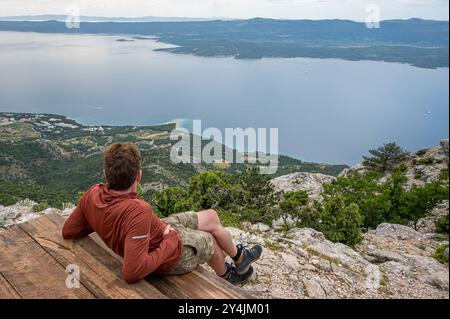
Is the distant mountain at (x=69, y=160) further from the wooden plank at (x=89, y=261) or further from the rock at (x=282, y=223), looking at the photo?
the wooden plank at (x=89, y=261)

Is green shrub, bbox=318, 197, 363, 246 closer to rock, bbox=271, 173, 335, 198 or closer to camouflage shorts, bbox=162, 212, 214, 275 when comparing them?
camouflage shorts, bbox=162, 212, 214, 275

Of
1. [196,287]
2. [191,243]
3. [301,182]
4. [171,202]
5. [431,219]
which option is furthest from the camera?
[301,182]

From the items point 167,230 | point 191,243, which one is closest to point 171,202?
point 191,243

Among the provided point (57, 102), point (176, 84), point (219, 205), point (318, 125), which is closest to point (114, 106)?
point (57, 102)

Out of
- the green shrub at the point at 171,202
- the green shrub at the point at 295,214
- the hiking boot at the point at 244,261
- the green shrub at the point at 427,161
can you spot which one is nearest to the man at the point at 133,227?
the hiking boot at the point at 244,261

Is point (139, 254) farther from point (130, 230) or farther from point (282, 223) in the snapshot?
point (282, 223)

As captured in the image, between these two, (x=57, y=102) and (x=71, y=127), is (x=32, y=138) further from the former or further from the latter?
(x=57, y=102)
